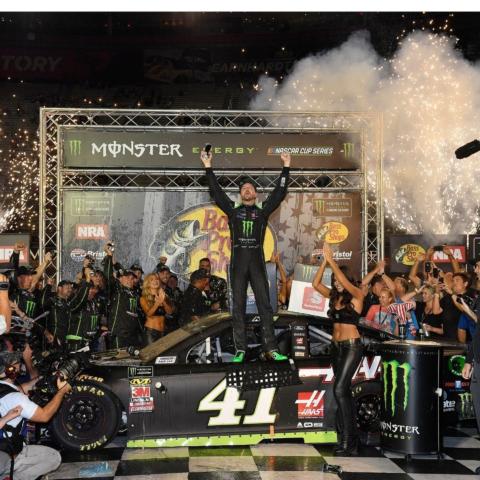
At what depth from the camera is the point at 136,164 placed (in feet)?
42.8

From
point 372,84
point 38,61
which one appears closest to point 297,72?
point 372,84

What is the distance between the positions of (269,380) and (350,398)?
751 mm

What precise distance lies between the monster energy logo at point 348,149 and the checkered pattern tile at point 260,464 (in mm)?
7030

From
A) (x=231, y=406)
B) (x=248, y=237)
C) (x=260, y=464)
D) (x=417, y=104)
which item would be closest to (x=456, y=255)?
(x=417, y=104)

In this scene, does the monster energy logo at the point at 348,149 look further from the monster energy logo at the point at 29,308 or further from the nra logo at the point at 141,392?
the nra logo at the point at 141,392

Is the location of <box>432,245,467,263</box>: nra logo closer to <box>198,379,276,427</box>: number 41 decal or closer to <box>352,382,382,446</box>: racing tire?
<box>352,382,382,446</box>: racing tire

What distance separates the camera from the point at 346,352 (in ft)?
21.7

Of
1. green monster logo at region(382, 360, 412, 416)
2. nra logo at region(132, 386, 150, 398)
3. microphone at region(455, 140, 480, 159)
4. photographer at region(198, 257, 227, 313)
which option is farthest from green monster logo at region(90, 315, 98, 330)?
microphone at region(455, 140, 480, 159)

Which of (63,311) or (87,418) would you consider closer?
(87,418)

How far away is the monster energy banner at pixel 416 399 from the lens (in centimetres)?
645

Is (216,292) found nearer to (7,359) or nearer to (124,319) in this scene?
(124,319)

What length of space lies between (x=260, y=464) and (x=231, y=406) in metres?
0.65

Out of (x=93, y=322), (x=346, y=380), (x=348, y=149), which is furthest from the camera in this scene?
(x=348, y=149)

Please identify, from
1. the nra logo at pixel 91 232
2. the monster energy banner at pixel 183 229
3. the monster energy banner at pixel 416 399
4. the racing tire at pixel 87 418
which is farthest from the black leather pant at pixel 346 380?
the nra logo at pixel 91 232
